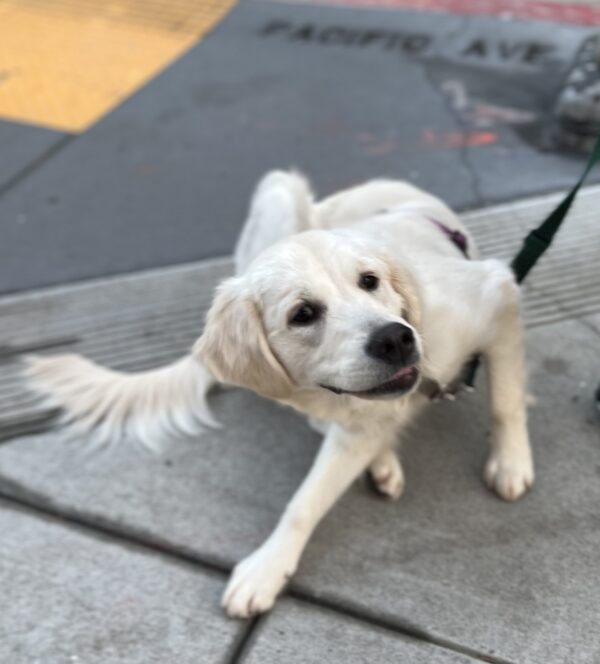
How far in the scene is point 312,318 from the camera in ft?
7.13

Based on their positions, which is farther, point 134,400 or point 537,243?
point 134,400

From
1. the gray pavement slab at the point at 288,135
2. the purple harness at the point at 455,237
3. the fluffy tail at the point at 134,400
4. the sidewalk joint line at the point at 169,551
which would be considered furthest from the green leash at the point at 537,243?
the gray pavement slab at the point at 288,135

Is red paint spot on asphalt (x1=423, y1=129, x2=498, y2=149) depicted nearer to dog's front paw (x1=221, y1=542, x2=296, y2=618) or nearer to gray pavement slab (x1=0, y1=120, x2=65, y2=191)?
gray pavement slab (x1=0, y1=120, x2=65, y2=191)

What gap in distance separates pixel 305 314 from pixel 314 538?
85cm

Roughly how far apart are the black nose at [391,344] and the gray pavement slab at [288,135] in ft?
6.71

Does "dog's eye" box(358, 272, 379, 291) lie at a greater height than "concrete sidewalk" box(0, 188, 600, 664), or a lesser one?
greater

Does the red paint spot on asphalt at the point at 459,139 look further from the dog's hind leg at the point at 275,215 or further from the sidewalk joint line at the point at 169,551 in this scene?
the sidewalk joint line at the point at 169,551

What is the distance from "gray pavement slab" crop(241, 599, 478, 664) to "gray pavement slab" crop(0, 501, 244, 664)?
11cm

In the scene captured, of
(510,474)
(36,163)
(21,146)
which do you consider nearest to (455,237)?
(510,474)

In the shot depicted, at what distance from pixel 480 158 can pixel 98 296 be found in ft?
6.97

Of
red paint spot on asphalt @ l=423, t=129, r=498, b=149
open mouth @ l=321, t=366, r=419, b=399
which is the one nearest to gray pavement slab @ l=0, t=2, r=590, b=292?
red paint spot on asphalt @ l=423, t=129, r=498, b=149

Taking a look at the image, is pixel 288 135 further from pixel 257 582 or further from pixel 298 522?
pixel 257 582

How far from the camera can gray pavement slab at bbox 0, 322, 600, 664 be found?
2.30 meters

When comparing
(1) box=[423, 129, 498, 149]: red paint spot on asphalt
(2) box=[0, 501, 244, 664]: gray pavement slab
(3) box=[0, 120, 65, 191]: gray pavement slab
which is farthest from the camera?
(3) box=[0, 120, 65, 191]: gray pavement slab
